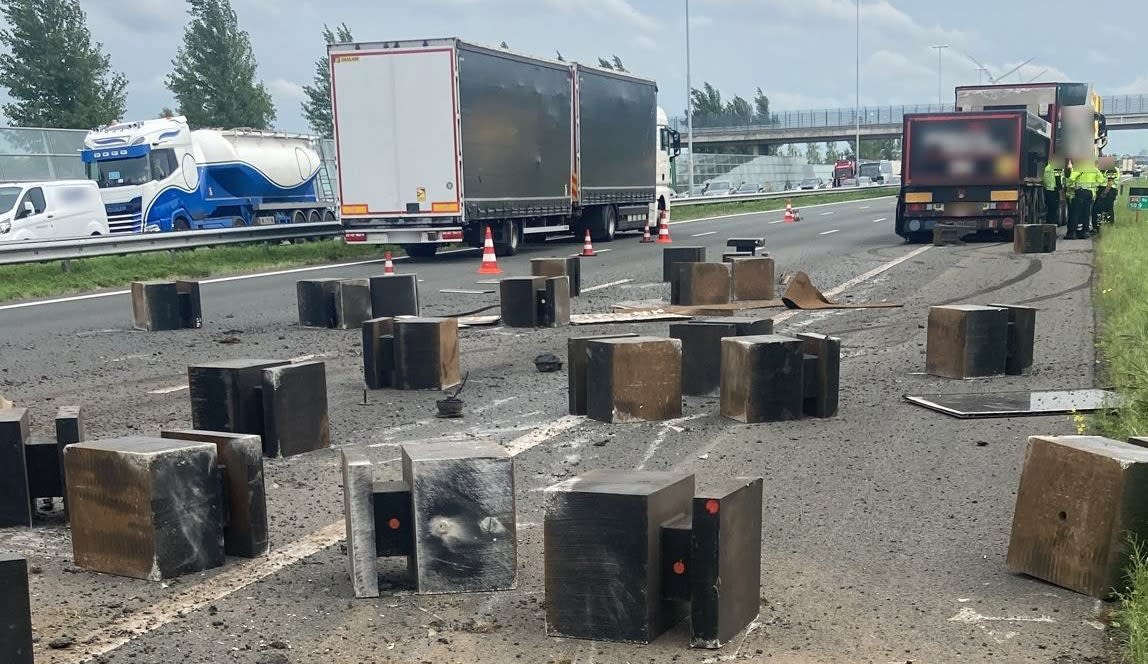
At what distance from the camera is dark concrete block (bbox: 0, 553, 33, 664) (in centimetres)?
377

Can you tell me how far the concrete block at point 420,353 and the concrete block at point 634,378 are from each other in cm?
173

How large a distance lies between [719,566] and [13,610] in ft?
7.49

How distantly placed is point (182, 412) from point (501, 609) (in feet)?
15.3

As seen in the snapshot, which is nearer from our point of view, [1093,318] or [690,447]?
[690,447]

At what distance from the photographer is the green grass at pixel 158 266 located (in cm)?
1891

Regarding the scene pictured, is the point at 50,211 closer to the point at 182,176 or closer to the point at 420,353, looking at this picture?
the point at 182,176

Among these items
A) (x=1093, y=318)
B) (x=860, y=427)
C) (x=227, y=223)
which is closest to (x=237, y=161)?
(x=227, y=223)

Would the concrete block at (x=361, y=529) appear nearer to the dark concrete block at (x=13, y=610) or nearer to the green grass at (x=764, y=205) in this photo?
the dark concrete block at (x=13, y=610)

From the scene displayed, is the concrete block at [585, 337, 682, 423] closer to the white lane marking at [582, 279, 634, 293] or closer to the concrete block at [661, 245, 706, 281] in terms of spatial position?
the concrete block at [661, 245, 706, 281]

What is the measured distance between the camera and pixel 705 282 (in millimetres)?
14633

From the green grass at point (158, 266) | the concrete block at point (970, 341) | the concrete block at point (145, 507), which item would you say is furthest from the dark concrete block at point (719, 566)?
the green grass at point (158, 266)

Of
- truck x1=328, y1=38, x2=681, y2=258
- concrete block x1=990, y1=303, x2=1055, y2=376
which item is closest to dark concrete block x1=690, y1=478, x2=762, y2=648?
concrete block x1=990, y1=303, x2=1055, y2=376

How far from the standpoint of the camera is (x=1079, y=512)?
472 cm

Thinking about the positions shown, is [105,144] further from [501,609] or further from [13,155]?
[501,609]
